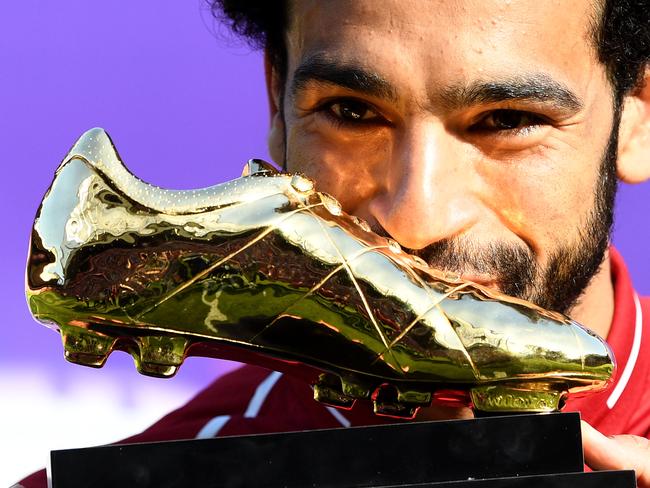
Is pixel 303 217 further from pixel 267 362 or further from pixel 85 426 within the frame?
pixel 85 426

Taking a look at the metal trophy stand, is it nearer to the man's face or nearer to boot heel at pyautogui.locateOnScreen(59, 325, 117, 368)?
boot heel at pyautogui.locateOnScreen(59, 325, 117, 368)

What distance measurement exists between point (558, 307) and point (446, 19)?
15.2 inches

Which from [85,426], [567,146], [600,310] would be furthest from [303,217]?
[85,426]

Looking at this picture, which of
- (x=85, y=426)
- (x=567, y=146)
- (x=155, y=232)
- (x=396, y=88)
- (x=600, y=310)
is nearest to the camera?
(x=155, y=232)

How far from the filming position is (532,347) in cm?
78

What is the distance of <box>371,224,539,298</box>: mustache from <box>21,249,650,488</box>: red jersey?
269mm

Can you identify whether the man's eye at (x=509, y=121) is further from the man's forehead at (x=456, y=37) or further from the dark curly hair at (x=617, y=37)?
the dark curly hair at (x=617, y=37)

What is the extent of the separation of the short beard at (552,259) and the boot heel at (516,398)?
0.84ft

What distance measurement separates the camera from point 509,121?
1.18 m

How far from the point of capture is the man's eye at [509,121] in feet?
3.82

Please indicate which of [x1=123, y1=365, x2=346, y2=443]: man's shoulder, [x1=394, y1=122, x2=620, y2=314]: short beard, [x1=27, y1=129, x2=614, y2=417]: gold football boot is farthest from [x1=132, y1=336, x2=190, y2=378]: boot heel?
[x1=123, y1=365, x2=346, y2=443]: man's shoulder

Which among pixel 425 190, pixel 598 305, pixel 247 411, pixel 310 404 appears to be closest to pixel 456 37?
pixel 425 190

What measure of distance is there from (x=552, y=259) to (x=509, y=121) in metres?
0.17

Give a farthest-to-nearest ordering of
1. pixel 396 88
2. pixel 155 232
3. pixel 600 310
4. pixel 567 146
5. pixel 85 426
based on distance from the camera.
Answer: pixel 85 426 < pixel 600 310 < pixel 567 146 < pixel 396 88 < pixel 155 232
